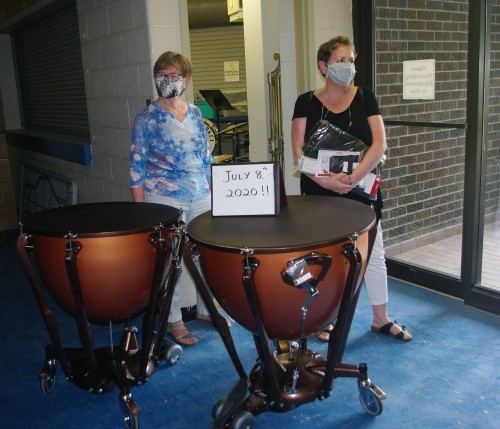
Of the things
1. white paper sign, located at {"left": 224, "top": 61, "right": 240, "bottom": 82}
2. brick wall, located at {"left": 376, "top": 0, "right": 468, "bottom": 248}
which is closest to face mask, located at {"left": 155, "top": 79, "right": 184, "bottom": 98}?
brick wall, located at {"left": 376, "top": 0, "right": 468, "bottom": 248}

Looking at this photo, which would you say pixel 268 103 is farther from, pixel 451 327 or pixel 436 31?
pixel 451 327

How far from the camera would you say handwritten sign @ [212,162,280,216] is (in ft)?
6.48

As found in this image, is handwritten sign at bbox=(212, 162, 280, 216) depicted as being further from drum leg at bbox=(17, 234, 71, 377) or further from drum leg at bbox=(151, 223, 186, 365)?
drum leg at bbox=(17, 234, 71, 377)

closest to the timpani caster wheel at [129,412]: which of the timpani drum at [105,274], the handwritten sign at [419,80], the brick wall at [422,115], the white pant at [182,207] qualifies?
the timpani drum at [105,274]

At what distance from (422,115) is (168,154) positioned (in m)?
1.50

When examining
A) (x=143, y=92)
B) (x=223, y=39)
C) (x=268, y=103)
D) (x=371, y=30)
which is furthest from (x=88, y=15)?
(x=223, y=39)

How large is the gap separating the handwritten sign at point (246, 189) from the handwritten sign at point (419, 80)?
1.51 m

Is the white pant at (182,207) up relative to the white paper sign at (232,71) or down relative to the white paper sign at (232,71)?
down

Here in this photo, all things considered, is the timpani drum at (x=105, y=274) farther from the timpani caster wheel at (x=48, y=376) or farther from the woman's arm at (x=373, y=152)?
the woman's arm at (x=373, y=152)

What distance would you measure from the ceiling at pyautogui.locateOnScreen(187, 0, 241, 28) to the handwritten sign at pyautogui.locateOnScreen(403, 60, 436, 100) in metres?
6.53

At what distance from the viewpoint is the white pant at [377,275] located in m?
2.59

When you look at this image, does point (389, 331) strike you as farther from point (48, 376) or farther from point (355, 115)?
point (48, 376)

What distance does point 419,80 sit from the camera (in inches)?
123

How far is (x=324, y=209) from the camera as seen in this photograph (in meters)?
2.06
